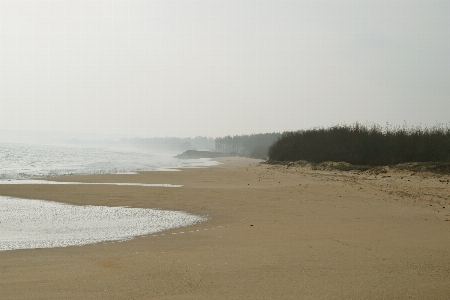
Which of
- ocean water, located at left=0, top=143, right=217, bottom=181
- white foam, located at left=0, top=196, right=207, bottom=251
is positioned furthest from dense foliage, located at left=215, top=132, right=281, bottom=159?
white foam, located at left=0, top=196, right=207, bottom=251

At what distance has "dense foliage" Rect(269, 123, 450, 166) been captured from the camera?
24.7 meters

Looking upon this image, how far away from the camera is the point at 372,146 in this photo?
27625 millimetres

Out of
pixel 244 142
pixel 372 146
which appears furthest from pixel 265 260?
pixel 244 142

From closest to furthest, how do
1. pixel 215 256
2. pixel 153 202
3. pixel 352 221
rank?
pixel 215 256 < pixel 352 221 < pixel 153 202

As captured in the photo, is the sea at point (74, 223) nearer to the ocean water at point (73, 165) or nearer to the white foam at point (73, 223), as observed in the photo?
the white foam at point (73, 223)

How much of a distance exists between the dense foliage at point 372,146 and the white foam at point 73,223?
62.7ft

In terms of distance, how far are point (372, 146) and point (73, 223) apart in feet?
76.8

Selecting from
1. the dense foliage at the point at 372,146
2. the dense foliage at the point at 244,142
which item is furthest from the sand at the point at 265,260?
the dense foliage at the point at 244,142

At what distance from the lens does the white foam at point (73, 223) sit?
7.16 m

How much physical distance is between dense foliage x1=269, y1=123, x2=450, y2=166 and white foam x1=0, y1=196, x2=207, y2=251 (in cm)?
1912

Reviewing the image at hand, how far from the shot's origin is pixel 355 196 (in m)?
12.8

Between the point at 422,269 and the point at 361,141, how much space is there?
81.0ft

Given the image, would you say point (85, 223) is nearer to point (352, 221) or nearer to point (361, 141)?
point (352, 221)

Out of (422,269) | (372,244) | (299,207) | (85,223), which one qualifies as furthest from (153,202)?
(422,269)
